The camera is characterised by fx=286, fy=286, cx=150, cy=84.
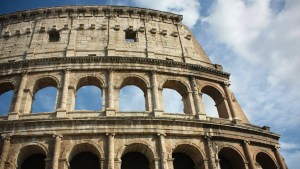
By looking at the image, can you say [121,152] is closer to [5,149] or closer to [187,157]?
[187,157]

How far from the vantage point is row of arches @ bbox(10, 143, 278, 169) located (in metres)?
13.9

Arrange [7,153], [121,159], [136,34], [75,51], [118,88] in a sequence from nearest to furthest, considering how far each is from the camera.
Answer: [7,153]
[121,159]
[118,88]
[75,51]
[136,34]

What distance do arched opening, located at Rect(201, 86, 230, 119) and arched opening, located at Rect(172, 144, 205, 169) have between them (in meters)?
3.86

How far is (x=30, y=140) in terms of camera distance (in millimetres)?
14102

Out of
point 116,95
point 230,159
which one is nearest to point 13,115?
point 116,95

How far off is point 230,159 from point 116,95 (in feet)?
24.5

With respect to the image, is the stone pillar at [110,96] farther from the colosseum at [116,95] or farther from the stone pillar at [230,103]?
the stone pillar at [230,103]

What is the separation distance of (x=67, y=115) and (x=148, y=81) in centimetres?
503

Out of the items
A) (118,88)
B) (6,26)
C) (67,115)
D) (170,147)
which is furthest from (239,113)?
(6,26)

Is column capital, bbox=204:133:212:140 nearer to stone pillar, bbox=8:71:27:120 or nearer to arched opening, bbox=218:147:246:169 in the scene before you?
arched opening, bbox=218:147:246:169

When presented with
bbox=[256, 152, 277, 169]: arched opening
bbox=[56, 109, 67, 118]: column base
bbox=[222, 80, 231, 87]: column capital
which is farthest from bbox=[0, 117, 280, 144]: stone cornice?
bbox=[222, 80, 231, 87]: column capital

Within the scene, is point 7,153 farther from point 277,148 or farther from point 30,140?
point 277,148

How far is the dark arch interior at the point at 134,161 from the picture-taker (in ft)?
48.5

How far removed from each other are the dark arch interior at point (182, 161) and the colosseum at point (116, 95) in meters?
0.05
